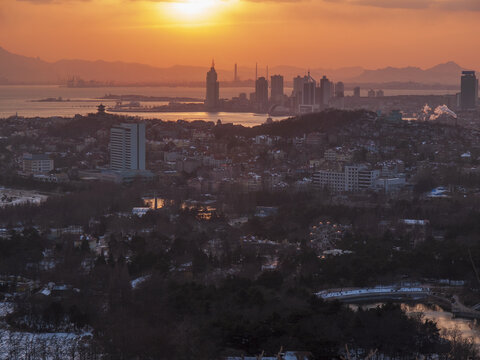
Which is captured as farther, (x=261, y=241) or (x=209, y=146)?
(x=209, y=146)

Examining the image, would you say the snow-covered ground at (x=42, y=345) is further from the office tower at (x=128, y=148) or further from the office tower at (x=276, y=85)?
the office tower at (x=276, y=85)

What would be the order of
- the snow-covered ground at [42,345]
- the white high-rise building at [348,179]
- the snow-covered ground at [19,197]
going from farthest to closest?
the white high-rise building at [348,179]
the snow-covered ground at [19,197]
the snow-covered ground at [42,345]

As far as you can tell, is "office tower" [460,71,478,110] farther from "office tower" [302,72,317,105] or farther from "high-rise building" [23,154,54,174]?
"high-rise building" [23,154,54,174]

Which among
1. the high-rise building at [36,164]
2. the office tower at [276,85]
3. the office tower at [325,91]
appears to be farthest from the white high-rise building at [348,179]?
the office tower at [276,85]

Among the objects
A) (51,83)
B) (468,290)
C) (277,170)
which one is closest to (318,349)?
(468,290)

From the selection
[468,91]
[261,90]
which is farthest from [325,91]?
[468,91]

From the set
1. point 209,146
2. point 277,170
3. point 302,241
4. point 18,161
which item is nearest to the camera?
point 302,241

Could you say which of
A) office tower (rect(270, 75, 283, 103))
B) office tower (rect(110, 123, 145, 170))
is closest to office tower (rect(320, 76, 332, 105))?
office tower (rect(270, 75, 283, 103))

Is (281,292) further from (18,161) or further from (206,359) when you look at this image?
(18,161)

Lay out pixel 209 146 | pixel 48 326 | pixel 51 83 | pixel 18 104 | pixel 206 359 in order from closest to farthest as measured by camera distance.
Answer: pixel 206 359, pixel 48 326, pixel 209 146, pixel 18 104, pixel 51 83
